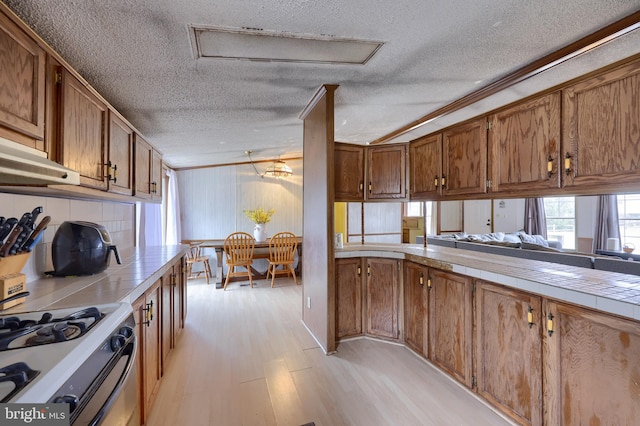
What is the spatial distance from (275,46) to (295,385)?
2.29 metres

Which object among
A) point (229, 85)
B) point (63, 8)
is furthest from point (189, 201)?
point (63, 8)

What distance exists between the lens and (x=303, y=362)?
2.29m

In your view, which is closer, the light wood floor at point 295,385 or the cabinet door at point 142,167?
the light wood floor at point 295,385

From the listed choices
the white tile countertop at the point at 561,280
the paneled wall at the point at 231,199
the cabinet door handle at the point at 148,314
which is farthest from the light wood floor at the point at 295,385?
the paneled wall at the point at 231,199

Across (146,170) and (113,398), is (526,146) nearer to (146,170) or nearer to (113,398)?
(113,398)

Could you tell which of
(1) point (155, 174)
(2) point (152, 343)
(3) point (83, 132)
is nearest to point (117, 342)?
(2) point (152, 343)

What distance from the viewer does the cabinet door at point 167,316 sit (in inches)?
77.5

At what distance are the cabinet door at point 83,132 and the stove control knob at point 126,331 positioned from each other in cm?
88

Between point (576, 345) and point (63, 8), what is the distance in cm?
280

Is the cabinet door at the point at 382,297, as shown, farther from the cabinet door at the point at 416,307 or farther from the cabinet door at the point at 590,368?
the cabinet door at the point at 590,368

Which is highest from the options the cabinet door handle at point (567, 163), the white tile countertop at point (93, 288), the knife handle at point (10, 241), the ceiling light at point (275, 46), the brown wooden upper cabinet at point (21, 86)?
the ceiling light at point (275, 46)

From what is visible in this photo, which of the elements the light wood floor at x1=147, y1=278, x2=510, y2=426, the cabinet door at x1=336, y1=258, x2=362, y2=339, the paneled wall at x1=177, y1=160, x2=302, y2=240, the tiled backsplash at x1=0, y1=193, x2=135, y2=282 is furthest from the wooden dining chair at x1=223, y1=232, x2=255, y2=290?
the cabinet door at x1=336, y1=258, x2=362, y2=339

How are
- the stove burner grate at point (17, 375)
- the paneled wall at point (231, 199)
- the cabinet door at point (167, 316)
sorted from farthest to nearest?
the paneled wall at point (231, 199), the cabinet door at point (167, 316), the stove burner grate at point (17, 375)

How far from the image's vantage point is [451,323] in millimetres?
2008
